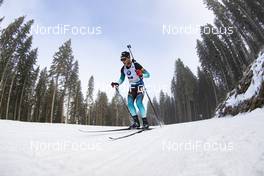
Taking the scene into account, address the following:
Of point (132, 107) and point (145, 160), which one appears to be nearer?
point (145, 160)

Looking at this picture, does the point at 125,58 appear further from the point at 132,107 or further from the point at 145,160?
the point at 145,160

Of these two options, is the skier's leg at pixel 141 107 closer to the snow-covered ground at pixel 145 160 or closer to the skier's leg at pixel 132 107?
the skier's leg at pixel 132 107

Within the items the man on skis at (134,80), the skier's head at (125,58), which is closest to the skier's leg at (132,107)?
the man on skis at (134,80)

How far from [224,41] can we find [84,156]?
39.1 m

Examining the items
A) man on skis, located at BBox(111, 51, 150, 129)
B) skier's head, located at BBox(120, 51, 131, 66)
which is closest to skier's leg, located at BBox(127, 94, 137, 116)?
man on skis, located at BBox(111, 51, 150, 129)

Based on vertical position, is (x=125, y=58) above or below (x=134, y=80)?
above

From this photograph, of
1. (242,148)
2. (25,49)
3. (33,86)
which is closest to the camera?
(242,148)

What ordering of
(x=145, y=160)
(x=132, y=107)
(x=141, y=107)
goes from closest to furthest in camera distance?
(x=145, y=160)
(x=141, y=107)
(x=132, y=107)

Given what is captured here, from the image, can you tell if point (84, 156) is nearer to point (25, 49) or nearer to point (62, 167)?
point (62, 167)

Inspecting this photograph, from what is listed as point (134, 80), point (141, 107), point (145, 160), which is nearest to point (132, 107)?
point (141, 107)

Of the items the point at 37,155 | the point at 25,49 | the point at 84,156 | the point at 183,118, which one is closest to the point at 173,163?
the point at 84,156

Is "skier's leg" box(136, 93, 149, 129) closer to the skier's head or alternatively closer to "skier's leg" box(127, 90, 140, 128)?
"skier's leg" box(127, 90, 140, 128)

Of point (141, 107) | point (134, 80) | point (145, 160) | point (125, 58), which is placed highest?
point (125, 58)

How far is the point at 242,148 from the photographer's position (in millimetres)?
2299
